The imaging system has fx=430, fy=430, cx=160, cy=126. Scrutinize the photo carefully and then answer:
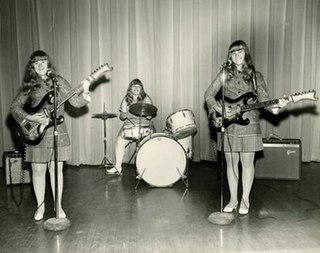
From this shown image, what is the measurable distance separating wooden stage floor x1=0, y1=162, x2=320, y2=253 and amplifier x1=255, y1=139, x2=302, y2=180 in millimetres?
132

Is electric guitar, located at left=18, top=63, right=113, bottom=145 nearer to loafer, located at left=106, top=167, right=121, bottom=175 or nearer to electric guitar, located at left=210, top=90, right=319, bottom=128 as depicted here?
electric guitar, located at left=210, top=90, right=319, bottom=128

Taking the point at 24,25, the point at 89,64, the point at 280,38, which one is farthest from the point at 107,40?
the point at 280,38

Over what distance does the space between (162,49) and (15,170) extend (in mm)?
2884

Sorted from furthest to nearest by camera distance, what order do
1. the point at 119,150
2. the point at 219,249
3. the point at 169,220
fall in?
the point at 119,150, the point at 169,220, the point at 219,249

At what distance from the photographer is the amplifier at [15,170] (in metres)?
5.59

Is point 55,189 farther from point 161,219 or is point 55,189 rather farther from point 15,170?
point 15,170

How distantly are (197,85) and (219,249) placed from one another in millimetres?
3801

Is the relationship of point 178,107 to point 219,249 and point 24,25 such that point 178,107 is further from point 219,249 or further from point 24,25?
point 219,249

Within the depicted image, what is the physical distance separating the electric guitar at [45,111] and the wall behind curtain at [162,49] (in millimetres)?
2938

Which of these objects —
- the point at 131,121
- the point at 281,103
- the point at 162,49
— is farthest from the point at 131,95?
the point at 281,103

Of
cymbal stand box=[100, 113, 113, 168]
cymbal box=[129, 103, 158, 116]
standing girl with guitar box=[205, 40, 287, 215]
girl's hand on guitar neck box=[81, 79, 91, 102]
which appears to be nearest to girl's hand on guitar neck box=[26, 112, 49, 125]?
girl's hand on guitar neck box=[81, 79, 91, 102]

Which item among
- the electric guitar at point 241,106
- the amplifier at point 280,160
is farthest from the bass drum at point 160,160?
the electric guitar at point 241,106

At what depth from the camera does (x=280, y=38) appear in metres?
6.57

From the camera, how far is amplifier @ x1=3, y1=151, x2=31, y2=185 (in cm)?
559
